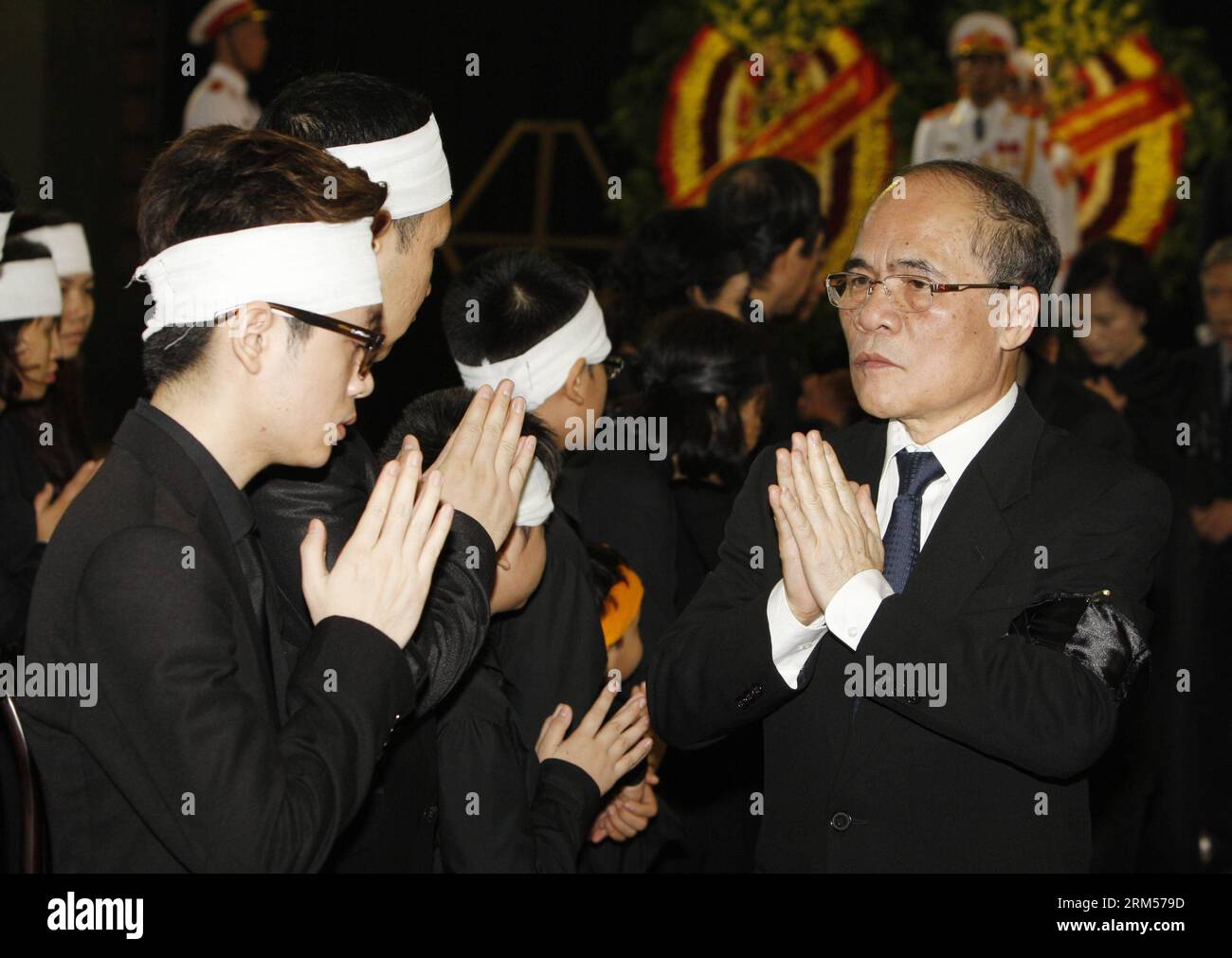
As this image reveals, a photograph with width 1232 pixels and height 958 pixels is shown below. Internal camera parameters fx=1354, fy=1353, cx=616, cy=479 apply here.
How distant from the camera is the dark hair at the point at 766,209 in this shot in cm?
394

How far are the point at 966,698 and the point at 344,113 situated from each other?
4.18 ft

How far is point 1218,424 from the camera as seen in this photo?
4.70 m

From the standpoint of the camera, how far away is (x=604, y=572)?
2.64 meters

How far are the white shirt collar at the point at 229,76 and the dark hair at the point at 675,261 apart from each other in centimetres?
263

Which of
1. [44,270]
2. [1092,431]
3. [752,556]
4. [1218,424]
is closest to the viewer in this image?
[752,556]

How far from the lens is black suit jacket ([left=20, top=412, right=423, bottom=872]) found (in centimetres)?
134

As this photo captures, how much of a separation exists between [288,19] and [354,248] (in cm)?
443

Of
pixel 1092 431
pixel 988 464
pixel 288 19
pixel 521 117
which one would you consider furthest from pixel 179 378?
pixel 521 117

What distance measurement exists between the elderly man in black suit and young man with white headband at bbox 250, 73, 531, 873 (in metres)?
0.37

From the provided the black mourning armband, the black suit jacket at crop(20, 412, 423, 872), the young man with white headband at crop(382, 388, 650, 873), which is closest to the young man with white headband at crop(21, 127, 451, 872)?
the black suit jacket at crop(20, 412, 423, 872)

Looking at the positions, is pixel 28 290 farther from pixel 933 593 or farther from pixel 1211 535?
pixel 1211 535

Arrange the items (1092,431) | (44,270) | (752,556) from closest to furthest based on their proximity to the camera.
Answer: (752,556) → (44,270) → (1092,431)
